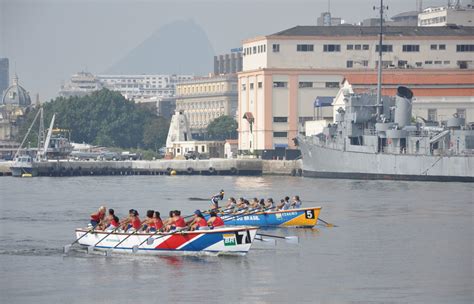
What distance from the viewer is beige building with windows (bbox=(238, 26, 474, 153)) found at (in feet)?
534

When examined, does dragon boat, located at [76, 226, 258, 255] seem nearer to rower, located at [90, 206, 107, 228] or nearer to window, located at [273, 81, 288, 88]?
rower, located at [90, 206, 107, 228]

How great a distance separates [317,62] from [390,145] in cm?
3879

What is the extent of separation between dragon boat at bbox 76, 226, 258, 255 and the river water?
16.5 inches

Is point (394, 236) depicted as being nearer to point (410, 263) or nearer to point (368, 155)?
point (410, 263)

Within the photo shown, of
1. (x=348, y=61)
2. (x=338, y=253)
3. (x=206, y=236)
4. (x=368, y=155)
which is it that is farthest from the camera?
(x=348, y=61)

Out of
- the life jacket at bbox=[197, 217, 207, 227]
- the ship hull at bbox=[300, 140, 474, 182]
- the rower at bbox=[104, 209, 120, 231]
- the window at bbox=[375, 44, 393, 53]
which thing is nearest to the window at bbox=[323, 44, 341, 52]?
the window at bbox=[375, 44, 393, 53]

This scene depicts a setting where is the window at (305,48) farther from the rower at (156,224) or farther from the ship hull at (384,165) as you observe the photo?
the rower at (156,224)

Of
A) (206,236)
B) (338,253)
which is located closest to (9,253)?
(206,236)

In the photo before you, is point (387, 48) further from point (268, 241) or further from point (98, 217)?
point (98, 217)

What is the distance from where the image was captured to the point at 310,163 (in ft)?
458

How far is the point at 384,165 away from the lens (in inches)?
4961

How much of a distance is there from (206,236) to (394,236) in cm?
1526

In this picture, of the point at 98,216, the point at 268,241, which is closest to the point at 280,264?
the point at 268,241

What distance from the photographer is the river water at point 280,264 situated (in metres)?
47.7
